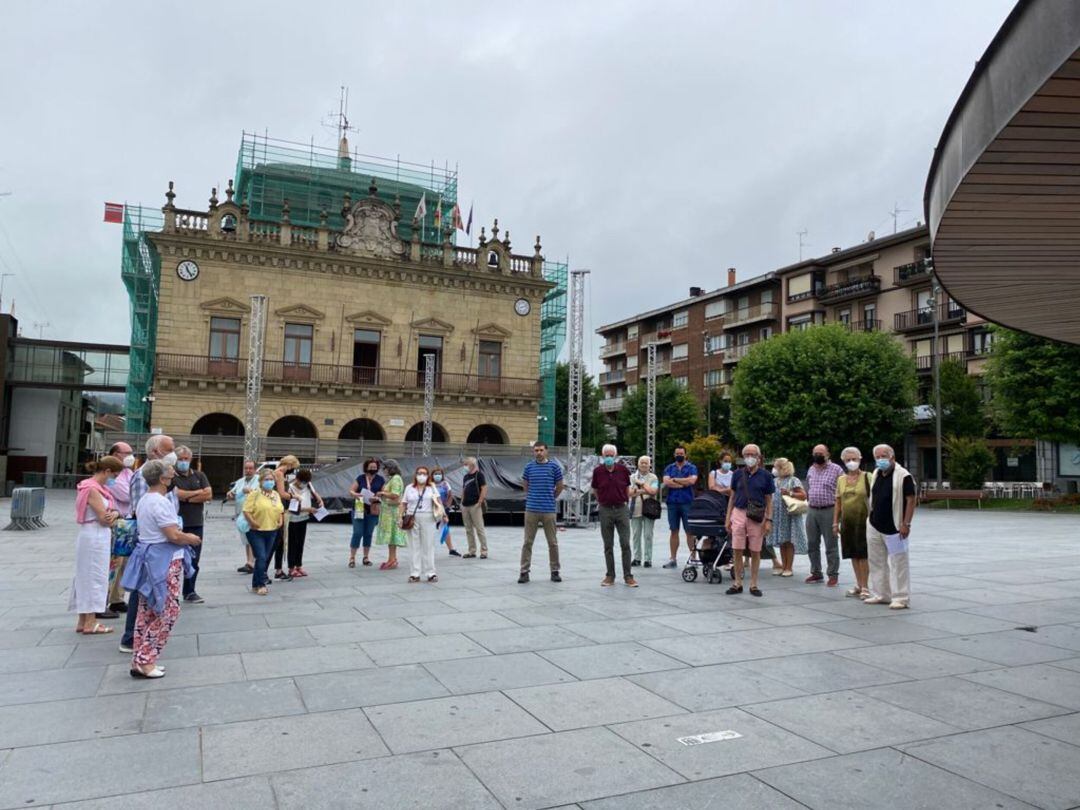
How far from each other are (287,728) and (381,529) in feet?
25.4

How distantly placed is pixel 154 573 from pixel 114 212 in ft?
119

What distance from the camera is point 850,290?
165ft

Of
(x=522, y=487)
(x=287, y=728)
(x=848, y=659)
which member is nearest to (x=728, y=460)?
(x=848, y=659)

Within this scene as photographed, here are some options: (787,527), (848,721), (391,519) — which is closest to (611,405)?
(391,519)

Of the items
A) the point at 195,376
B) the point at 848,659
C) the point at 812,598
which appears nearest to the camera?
the point at 848,659

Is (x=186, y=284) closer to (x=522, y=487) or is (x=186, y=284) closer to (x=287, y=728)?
(x=522, y=487)

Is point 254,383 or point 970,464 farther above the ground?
point 254,383

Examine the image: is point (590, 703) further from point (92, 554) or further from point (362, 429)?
point (362, 429)

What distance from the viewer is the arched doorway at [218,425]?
34406mm

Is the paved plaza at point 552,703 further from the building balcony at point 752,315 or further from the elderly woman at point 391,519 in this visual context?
the building balcony at point 752,315

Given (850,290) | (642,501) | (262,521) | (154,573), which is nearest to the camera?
(154,573)

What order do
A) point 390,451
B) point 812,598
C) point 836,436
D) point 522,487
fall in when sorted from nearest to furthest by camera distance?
point 812,598
point 522,487
point 390,451
point 836,436

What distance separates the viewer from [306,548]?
601 inches

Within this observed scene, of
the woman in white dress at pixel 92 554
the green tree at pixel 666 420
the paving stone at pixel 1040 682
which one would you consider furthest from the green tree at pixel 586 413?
the paving stone at pixel 1040 682
